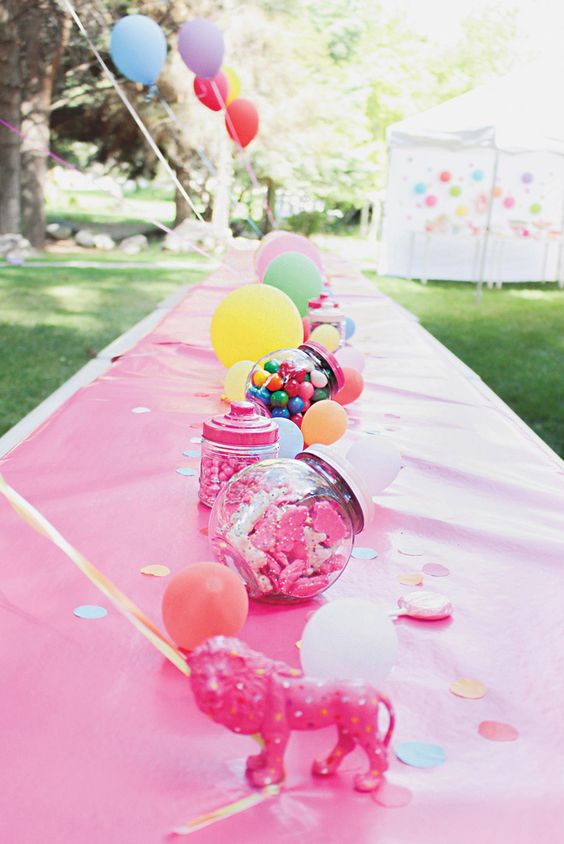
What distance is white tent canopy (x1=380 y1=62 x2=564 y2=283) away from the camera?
9.38 metres

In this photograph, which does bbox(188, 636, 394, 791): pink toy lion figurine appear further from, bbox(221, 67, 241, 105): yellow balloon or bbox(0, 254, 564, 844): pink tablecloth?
bbox(221, 67, 241, 105): yellow balloon

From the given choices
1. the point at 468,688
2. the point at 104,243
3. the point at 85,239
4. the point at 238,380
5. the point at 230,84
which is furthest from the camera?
the point at 85,239

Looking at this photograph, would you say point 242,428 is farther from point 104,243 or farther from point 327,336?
point 104,243

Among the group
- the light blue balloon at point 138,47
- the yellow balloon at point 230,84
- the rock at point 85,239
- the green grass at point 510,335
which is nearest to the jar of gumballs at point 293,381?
the green grass at point 510,335

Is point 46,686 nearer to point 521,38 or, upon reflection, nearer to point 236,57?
point 236,57

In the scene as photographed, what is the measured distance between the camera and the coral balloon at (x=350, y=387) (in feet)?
7.23

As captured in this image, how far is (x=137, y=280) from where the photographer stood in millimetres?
8484

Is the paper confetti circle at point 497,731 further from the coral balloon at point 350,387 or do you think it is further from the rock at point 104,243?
the rock at point 104,243

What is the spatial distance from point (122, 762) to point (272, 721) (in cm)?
15

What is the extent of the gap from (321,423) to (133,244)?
1086 cm

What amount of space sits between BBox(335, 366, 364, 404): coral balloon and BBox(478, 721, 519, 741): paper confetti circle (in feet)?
4.34

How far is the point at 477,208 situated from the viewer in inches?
388

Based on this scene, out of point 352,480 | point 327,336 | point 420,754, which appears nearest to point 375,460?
point 352,480

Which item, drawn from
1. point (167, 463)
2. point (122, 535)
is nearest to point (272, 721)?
point (122, 535)
